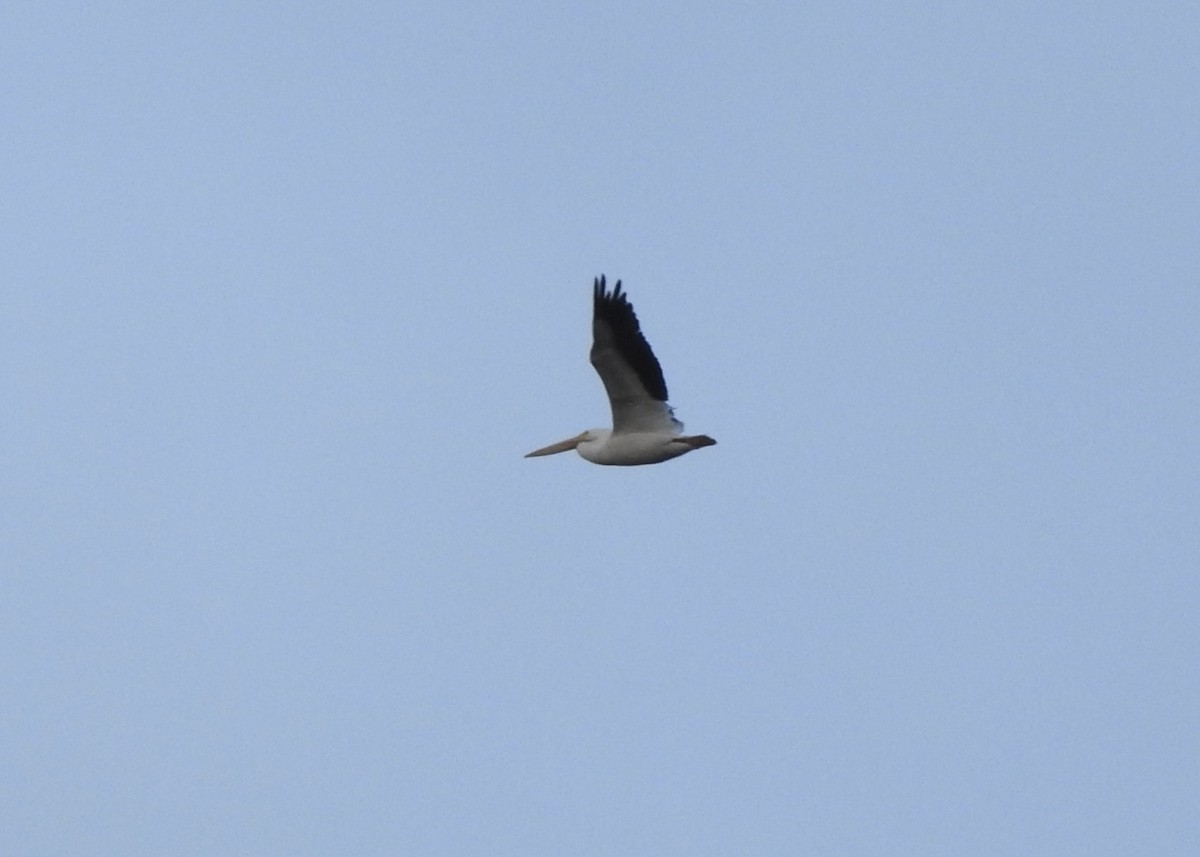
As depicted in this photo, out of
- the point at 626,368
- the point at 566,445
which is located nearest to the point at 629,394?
the point at 626,368

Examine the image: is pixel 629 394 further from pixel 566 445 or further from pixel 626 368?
pixel 566 445

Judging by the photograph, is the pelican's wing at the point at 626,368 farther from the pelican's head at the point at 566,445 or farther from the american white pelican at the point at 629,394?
the pelican's head at the point at 566,445

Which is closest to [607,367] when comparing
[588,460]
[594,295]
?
[594,295]

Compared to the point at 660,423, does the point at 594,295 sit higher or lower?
higher

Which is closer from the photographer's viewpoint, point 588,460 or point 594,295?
point 594,295

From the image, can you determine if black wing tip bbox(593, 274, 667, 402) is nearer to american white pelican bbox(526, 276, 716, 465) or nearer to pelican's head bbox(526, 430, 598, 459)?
american white pelican bbox(526, 276, 716, 465)

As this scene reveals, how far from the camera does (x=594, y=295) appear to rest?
20297mm

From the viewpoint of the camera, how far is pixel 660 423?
69.8 ft

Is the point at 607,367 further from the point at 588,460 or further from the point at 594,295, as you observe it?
the point at 588,460

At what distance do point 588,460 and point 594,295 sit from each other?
286 centimetres

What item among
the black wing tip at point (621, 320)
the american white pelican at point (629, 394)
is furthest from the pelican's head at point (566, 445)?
the black wing tip at point (621, 320)

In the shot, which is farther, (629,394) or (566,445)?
(566,445)

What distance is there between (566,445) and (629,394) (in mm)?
2769

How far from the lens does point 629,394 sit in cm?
2100
